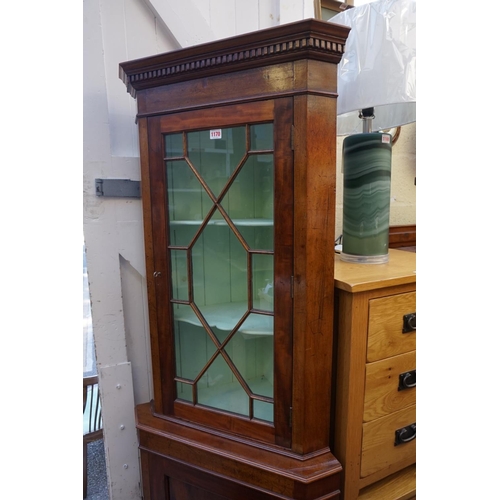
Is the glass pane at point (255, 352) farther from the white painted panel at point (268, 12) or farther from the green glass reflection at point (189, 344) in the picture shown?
the white painted panel at point (268, 12)

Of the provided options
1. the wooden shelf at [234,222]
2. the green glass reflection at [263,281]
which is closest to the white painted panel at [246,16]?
the wooden shelf at [234,222]

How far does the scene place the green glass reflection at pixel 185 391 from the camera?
97 cm

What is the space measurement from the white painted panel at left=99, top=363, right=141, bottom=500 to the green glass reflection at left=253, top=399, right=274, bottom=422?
55 cm

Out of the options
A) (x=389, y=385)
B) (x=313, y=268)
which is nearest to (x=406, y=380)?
(x=389, y=385)

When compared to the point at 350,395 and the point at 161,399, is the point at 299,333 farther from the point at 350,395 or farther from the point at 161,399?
the point at 161,399

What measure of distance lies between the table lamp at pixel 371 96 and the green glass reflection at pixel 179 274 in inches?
18.2

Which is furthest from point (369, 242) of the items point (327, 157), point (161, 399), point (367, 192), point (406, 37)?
point (161, 399)

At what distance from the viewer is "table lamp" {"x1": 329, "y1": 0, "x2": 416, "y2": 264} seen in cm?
84

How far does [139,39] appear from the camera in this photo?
111 cm

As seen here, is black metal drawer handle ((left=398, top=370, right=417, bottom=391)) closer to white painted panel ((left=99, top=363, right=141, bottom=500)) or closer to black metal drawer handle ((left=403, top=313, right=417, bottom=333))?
black metal drawer handle ((left=403, top=313, right=417, bottom=333))

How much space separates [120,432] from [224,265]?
30.2 inches

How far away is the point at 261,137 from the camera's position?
2.55ft

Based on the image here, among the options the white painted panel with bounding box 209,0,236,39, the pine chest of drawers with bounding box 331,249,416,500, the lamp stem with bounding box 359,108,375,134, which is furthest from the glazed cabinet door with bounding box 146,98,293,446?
the white painted panel with bounding box 209,0,236,39
